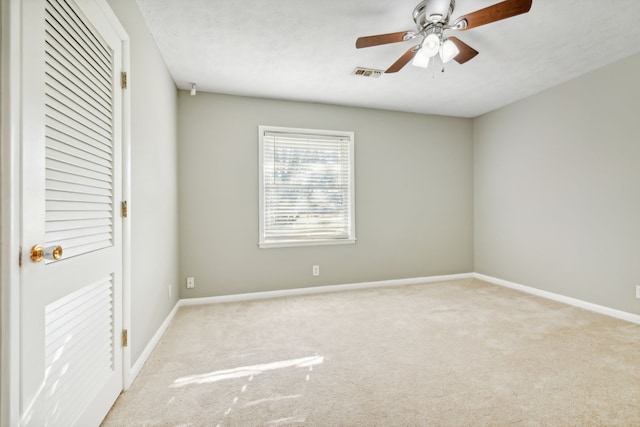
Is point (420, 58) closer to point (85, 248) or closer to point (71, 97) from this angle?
point (71, 97)

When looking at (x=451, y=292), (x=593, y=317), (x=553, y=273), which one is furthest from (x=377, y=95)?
(x=593, y=317)

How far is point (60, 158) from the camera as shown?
122 cm

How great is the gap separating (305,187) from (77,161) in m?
2.79

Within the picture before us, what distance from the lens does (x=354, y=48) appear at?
2682mm

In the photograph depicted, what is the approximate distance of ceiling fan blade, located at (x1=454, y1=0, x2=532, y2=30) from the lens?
163 centimetres

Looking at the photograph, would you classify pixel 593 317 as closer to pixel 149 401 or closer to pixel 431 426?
pixel 431 426

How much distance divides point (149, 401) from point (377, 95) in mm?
3715

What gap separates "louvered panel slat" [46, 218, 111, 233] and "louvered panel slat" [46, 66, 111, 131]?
1.61 feet

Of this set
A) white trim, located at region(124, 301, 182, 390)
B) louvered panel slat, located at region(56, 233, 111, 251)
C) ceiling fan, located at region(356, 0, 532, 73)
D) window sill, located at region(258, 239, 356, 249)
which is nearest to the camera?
louvered panel slat, located at region(56, 233, 111, 251)

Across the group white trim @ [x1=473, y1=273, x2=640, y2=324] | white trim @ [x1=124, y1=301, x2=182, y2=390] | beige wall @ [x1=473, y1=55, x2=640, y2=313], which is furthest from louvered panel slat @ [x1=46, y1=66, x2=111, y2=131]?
white trim @ [x1=473, y1=273, x2=640, y2=324]

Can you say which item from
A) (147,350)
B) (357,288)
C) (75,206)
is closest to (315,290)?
(357,288)

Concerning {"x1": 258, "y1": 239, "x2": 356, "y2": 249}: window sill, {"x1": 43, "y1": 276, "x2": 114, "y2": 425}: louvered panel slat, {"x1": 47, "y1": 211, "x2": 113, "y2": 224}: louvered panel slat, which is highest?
{"x1": 47, "y1": 211, "x2": 113, "y2": 224}: louvered panel slat

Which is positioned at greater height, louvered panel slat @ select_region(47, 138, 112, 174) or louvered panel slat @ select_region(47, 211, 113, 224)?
louvered panel slat @ select_region(47, 138, 112, 174)

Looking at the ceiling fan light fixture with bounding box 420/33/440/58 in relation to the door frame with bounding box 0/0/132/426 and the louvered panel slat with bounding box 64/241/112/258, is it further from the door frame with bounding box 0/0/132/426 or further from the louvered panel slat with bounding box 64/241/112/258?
the louvered panel slat with bounding box 64/241/112/258
